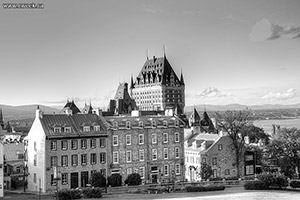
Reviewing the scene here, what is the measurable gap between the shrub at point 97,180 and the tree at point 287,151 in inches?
950

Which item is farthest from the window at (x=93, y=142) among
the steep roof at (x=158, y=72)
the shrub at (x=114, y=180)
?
the steep roof at (x=158, y=72)

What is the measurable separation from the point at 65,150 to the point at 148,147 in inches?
452

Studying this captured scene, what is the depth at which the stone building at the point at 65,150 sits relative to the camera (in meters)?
54.0

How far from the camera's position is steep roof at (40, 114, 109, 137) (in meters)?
54.9

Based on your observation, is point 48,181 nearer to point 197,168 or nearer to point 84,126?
point 84,126

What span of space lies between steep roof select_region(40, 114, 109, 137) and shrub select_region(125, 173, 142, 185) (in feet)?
21.2

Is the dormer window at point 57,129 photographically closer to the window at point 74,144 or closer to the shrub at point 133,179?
the window at point 74,144

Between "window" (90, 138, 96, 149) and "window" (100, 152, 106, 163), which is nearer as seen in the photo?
"window" (90, 138, 96, 149)

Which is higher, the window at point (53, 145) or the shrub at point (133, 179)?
the window at point (53, 145)

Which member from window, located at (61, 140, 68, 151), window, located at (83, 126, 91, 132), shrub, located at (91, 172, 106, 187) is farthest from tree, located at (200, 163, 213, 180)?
window, located at (61, 140, 68, 151)

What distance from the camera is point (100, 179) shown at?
5462cm

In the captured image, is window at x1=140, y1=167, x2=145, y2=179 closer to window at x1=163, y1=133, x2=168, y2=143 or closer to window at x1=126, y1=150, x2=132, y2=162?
window at x1=126, y1=150, x2=132, y2=162

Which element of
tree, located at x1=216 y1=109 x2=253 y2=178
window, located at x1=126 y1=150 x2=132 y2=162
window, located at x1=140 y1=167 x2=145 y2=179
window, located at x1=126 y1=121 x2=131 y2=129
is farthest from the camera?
tree, located at x1=216 y1=109 x2=253 y2=178

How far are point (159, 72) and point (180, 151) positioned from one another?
4569 inches
